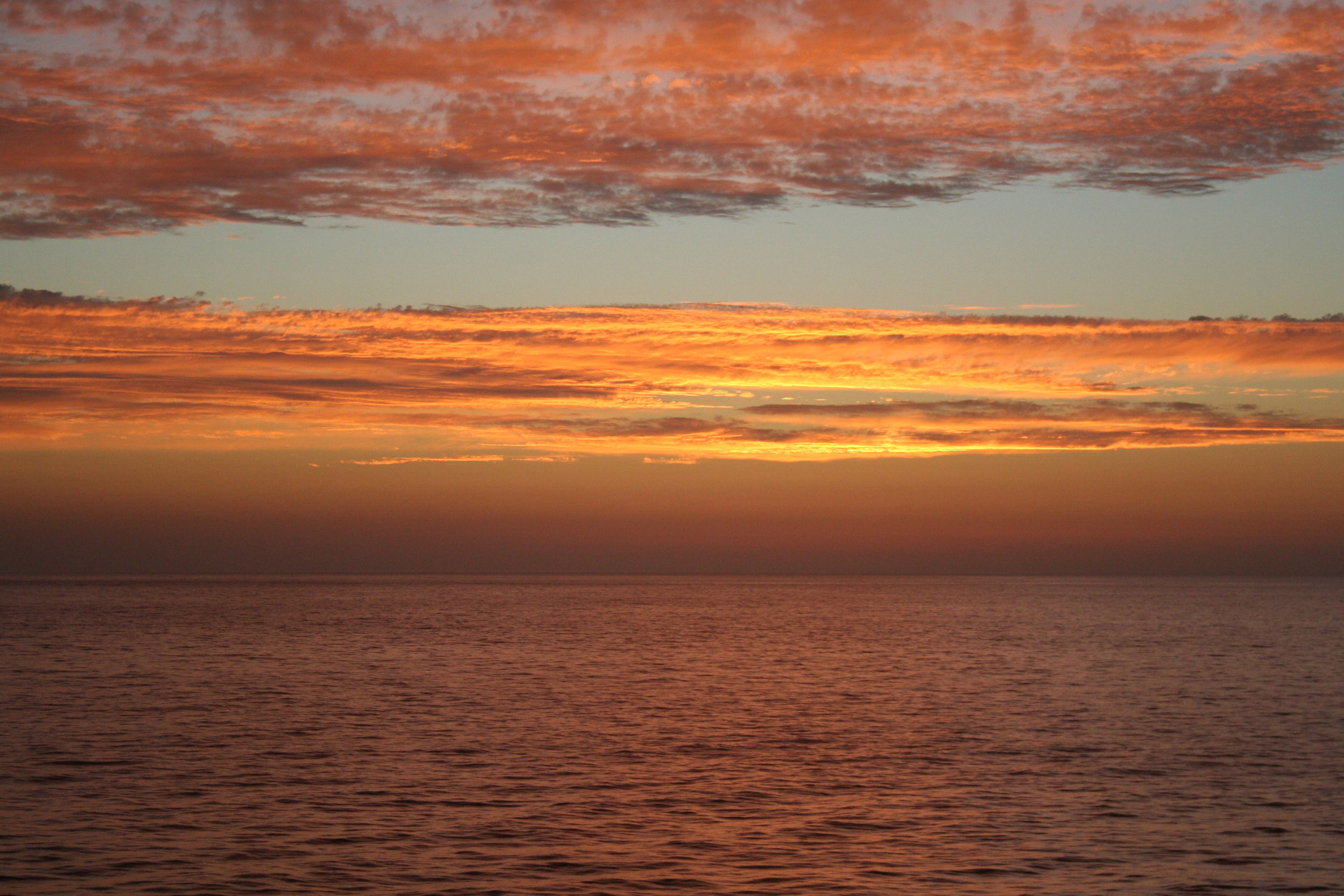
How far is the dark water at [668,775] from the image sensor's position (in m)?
22.2

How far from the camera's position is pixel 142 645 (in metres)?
81.9

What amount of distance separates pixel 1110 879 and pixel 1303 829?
693 centimetres

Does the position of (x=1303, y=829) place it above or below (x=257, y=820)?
below

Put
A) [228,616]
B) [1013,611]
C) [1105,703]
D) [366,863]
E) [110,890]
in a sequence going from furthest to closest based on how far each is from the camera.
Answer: [1013,611] → [228,616] → [1105,703] → [366,863] → [110,890]

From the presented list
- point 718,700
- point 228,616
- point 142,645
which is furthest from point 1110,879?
point 228,616

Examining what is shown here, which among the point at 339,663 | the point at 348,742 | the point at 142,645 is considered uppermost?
the point at 142,645

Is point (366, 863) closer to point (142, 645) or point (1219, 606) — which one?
point (142, 645)

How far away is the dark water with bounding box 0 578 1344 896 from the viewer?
72.7 feet

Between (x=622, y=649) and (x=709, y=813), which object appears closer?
(x=709, y=813)

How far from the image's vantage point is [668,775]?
31828mm

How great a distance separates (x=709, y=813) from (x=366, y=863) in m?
8.21

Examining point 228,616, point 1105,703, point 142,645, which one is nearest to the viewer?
point 1105,703

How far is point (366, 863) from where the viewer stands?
22.6m

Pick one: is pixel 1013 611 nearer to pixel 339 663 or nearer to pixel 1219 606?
pixel 1219 606
